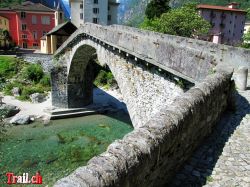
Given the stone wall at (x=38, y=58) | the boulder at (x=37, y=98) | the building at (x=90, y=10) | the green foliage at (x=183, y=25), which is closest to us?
the green foliage at (x=183, y=25)

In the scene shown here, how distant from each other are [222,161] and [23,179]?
44.2 ft

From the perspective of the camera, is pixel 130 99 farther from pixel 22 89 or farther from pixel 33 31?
pixel 33 31

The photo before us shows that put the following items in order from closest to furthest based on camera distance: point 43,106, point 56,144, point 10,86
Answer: point 56,144 → point 43,106 → point 10,86

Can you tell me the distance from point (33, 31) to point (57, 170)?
122ft

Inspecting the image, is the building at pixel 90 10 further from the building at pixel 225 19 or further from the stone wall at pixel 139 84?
the stone wall at pixel 139 84

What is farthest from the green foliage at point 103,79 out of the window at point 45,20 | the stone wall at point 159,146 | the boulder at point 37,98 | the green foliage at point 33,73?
the stone wall at point 159,146

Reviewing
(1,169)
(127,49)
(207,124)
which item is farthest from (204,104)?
(1,169)

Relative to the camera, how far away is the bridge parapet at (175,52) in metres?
8.28

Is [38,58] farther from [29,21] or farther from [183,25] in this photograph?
[183,25]

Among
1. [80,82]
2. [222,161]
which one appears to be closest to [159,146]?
[222,161]

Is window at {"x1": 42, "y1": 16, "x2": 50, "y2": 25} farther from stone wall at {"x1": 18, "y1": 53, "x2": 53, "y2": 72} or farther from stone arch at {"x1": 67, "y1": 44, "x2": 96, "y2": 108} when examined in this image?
stone arch at {"x1": 67, "y1": 44, "x2": 96, "y2": 108}

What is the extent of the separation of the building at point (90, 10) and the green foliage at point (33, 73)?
18210 millimetres

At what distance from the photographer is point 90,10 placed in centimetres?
5072

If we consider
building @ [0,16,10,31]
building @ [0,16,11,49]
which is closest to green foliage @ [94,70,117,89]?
building @ [0,16,11,49]
